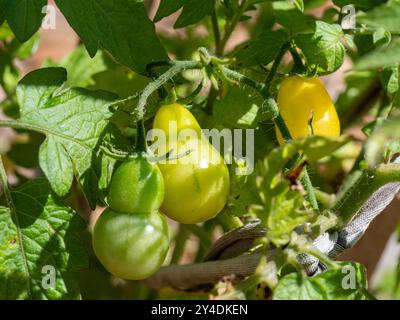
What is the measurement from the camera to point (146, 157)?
0.82 metres

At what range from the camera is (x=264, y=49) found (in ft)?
3.21

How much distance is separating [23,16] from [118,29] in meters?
0.13

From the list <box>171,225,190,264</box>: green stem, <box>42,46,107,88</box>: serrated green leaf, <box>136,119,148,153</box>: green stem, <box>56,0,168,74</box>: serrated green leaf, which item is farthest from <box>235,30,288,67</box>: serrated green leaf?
<box>171,225,190,264</box>: green stem

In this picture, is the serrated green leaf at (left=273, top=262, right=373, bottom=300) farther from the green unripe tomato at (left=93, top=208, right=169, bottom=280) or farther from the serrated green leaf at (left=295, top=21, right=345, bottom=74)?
the serrated green leaf at (left=295, top=21, right=345, bottom=74)

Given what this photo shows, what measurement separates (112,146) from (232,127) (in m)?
0.23

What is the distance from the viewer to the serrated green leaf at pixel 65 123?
89 cm

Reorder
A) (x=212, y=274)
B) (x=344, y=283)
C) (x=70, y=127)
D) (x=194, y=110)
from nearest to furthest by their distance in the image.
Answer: (x=344, y=283) → (x=70, y=127) → (x=212, y=274) → (x=194, y=110)

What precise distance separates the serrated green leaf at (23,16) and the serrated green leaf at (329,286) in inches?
18.9

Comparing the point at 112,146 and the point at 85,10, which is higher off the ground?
the point at 85,10

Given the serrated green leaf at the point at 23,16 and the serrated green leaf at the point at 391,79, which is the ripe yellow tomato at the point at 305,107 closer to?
the serrated green leaf at the point at 391,79

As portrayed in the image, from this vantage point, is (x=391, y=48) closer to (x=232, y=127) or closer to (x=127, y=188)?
(x=127, y=188)

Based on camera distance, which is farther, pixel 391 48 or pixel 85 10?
pixel 85 10

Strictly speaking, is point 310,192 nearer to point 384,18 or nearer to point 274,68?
point 274,68

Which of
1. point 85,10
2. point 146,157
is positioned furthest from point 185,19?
point 146,157
